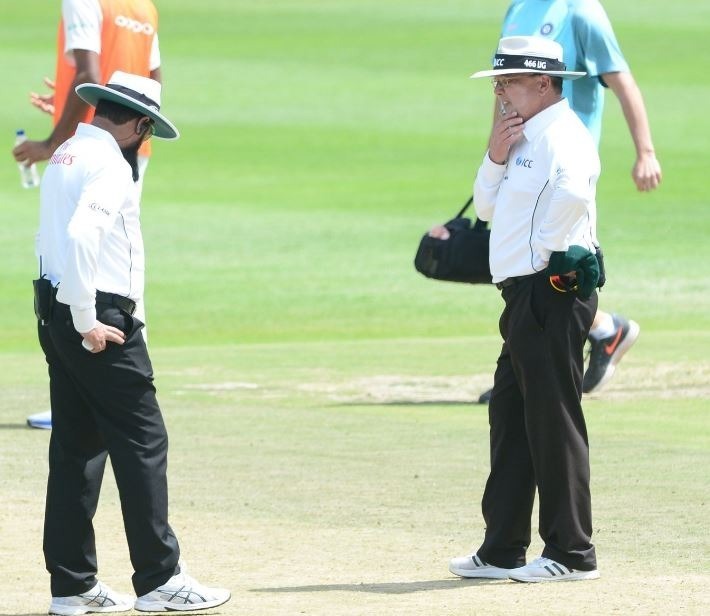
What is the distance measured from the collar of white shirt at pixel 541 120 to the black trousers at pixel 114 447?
156 centimetres

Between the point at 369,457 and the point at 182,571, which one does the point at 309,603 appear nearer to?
the point at 182,571

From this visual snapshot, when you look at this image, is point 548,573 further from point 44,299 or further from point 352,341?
point 352,341

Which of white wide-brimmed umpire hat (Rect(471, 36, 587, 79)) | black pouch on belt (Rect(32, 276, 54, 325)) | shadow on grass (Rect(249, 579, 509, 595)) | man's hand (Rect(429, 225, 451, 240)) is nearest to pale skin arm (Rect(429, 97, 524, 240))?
white wide-brimmed umpire hat (Rect(471, 36, 587, 79))

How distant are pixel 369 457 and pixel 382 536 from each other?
5.85ft

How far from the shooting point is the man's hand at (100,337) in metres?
6.36

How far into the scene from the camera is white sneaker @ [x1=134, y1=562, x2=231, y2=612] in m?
6.45

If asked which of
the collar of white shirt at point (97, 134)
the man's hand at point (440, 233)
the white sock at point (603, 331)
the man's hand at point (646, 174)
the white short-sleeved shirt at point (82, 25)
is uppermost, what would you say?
the white short-sleeved shirt at point (82, 25)

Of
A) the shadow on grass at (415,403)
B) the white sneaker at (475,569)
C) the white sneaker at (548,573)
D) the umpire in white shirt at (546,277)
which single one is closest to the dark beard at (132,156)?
the umpire in white shirt at (546,277)

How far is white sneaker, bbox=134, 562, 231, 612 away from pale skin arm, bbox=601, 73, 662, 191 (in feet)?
14.0

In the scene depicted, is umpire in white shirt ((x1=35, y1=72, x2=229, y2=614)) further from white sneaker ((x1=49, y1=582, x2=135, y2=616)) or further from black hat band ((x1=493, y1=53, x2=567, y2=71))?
black hat band ((x1=493, y1=53, x2=567, y2=71))

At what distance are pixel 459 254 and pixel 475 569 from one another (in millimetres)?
2077

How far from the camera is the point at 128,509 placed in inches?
257

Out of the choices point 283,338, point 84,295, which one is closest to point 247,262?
point 283,338

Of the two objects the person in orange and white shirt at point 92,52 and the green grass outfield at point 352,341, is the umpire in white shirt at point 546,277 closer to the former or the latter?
the green grass outfield at point 352,341
